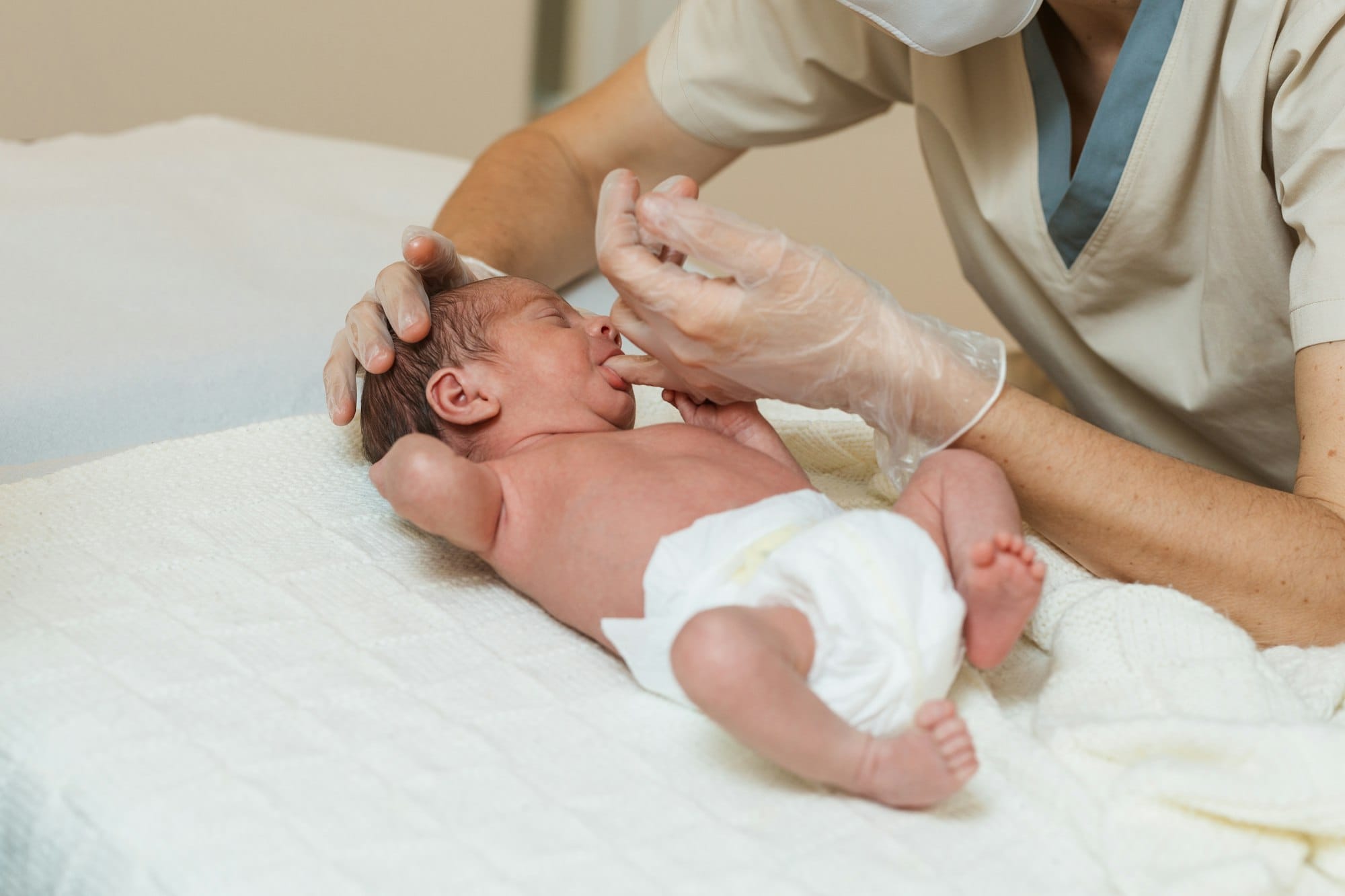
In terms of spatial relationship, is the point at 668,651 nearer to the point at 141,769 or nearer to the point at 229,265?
the point at 141,769

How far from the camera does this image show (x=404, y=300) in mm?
1113

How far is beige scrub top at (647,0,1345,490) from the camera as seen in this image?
1.06 m

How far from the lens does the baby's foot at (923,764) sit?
0.73 metres

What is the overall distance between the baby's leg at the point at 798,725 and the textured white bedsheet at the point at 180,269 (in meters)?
0.76

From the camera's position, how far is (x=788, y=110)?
1578mm

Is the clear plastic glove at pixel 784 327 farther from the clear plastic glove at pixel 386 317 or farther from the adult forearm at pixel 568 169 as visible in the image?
the adult forearm at pixel 568 169

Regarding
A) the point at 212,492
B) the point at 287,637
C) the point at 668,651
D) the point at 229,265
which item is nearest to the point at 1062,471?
the point at 668,651

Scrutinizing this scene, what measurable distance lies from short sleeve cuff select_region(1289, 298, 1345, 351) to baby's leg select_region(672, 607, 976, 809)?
51cm

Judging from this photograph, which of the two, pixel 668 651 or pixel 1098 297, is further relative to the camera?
pixel 1098 297

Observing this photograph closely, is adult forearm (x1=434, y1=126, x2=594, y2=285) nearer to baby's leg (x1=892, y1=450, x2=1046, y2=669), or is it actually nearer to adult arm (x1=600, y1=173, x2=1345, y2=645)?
adult arm (x1=600, y1=173, x2=1345, y2=645)

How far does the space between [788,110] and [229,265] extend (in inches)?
31.0

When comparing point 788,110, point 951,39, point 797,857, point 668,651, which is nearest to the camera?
point 797,857

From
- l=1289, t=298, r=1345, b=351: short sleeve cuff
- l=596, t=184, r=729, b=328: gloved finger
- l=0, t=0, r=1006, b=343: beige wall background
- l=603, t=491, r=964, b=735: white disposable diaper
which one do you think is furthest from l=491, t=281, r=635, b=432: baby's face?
l=0, t=0, r=1006, b=343: beige wall background

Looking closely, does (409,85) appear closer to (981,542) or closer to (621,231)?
(621,231)
